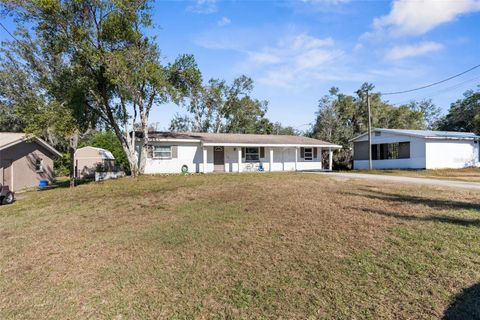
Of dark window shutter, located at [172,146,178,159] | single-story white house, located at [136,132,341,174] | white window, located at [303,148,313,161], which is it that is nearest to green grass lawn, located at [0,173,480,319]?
single-story white house, located at [136,132,341,174]

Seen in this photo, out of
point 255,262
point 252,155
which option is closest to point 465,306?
point 255,262

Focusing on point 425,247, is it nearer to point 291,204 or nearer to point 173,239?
point 291,204

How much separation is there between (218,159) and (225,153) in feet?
2.40

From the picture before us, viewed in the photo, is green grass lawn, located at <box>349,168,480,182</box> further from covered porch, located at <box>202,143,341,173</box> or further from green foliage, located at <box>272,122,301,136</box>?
green foliage, located at <box>272,122,301,136</box>

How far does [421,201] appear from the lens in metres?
8.38

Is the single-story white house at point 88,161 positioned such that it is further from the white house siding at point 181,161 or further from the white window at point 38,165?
the white house siding at point 181,161

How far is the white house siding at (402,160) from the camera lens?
23.0m

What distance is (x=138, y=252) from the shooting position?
5723mm

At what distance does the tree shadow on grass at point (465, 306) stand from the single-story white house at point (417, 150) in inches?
855

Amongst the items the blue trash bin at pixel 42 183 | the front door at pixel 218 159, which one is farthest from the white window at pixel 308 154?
the blue trash bin at pixel 42 183

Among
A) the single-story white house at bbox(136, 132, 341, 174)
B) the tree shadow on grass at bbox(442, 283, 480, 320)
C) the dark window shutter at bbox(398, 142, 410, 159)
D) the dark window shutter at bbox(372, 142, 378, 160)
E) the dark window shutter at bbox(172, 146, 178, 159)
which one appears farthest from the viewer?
the dark window shutter at bbox(372, 142, 378, 160)

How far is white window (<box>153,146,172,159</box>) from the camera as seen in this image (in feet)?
70.6

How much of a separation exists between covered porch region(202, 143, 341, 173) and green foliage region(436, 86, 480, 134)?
84.3 ft

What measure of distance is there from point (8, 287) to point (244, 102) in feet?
120
